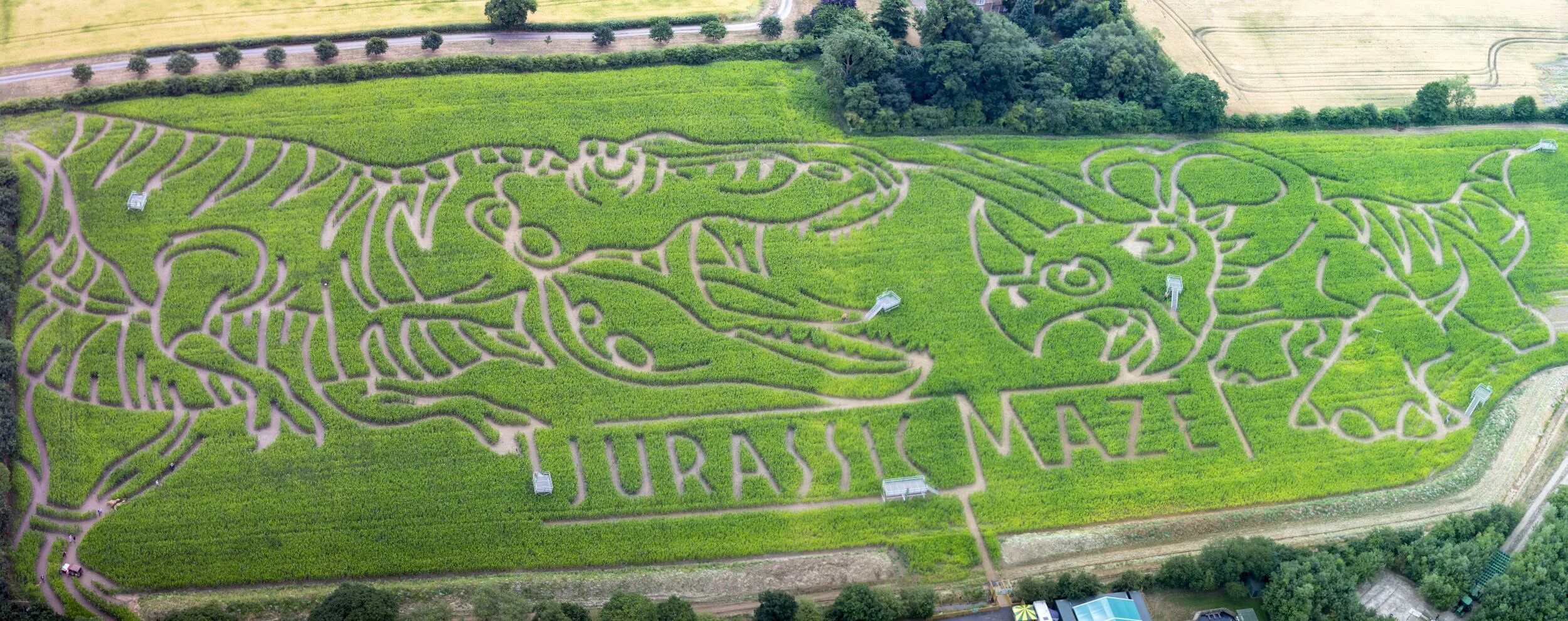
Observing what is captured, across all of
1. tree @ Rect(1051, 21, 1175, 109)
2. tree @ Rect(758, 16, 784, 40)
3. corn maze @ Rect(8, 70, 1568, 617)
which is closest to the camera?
corn maze @ Rect(8, 70, 1568, 617)

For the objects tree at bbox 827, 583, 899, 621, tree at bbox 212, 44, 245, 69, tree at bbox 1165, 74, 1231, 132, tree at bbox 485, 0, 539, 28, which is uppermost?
tree at bbox 485, 0, 539, 28

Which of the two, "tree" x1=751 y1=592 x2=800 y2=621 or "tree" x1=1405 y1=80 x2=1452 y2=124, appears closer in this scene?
"tree" x1=751 y1=592 x2=800 y2=621

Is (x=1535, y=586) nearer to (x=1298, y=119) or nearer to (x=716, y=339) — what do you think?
(x=1298, y=119)

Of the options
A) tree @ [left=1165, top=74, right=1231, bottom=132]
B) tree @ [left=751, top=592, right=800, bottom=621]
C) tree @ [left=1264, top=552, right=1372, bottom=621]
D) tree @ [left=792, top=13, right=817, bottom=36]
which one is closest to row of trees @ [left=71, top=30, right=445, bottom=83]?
tree @ [left=792, top=13, right=817, bottom=36]

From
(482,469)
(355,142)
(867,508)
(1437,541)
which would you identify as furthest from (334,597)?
(1437,541)

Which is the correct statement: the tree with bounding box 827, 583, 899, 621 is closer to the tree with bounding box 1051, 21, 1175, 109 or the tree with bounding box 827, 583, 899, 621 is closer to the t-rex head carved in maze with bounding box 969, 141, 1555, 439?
the t-rex head carved in maze with bounding box 969, 141, 1555, 439

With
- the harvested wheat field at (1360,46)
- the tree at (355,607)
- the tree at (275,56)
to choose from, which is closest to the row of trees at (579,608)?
the tree at (355,607)

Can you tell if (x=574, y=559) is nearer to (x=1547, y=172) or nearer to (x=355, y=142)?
(x=355, y=142)
